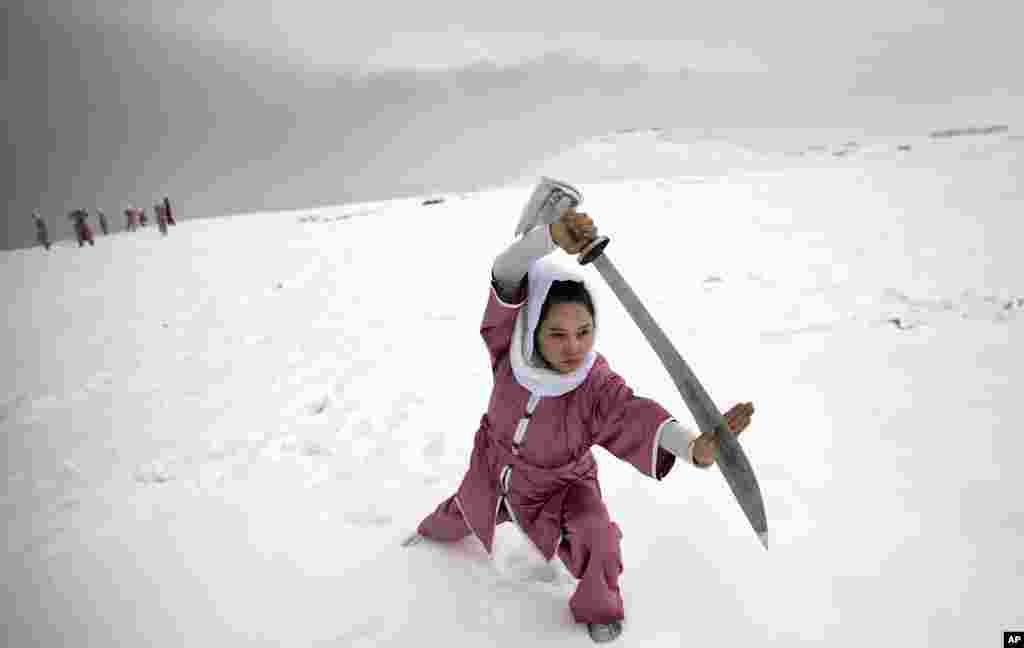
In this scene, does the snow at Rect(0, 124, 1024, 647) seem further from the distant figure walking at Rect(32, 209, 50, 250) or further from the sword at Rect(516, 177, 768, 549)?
the distant figure walking at Rect(32, 209, 50, 250)

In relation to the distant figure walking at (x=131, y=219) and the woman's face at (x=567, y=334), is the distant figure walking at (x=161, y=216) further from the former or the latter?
the woman's face at (x=567, y=334)

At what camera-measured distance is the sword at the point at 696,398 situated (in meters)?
1.50

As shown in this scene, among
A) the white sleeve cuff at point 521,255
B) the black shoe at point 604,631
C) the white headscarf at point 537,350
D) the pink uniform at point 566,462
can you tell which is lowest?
the black shoe at point 604,631

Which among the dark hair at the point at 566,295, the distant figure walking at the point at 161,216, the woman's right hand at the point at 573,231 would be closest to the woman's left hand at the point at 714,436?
the dark hair at the point at 566,295

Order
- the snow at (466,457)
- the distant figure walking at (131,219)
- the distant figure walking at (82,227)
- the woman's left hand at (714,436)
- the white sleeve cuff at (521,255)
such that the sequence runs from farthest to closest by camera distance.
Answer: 1. the distant figure walking at (131,219)
2. the distant figure walking at (82,227)
3. the snow at (466,457)
4. the white sleeve cuff at (521,255)
5. the woman's left hand at (714,436)

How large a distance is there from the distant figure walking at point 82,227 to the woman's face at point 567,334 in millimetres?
17126

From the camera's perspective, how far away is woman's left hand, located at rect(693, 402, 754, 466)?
4.76 ft

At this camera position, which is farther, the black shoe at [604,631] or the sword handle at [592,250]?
the black shoe at [604,631]

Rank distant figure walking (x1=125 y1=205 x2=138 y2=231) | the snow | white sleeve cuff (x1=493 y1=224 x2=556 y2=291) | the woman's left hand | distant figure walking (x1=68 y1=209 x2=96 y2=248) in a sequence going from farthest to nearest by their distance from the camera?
1. distant figure walking (x1=125 y1=205 x2=138 y2=231)
2. distant figure walking (x1=68 y1=209 x2=96 y2=248)
3. the snow
4. white sleeve cuff (x1=493 y1=224 x2=556 y2=291)
5. the woman's left hand

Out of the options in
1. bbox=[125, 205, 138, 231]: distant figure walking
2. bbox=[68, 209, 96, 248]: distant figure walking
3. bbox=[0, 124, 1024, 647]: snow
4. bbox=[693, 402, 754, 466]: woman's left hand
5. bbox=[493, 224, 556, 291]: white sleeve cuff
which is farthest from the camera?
bbox=[125, 205, 138, 231]: distant figure walking

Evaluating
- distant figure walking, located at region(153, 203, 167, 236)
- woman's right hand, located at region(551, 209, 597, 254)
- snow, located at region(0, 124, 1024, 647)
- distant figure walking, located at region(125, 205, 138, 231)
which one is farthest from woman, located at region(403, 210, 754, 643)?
distant figure walking, located at region(125, 205, 138, 231)

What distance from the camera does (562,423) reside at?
1766mm

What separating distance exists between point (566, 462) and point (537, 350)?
446mm

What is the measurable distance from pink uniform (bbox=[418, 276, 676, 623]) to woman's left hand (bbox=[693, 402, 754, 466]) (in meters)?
0.16
